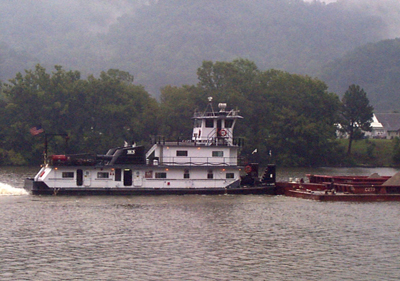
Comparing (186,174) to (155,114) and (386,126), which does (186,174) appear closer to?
(155,114)

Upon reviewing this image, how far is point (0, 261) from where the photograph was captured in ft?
81.3

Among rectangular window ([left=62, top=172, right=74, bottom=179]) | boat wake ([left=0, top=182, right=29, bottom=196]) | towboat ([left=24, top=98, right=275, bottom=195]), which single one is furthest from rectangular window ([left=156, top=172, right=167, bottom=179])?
boat wake ([left=0, top=182, right=29, bottom=196])

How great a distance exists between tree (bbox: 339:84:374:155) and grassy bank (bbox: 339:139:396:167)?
72.6 inches

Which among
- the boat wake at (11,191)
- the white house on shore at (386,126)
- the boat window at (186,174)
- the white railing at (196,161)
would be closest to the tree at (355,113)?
the white house on shore at (386,126)

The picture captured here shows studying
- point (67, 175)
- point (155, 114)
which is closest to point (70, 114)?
point (155, 114)

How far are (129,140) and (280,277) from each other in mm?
69876

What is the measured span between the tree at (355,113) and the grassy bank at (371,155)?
72.6 inches

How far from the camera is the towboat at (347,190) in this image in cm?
4503

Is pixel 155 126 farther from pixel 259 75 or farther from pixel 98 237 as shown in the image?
pixel 98 237

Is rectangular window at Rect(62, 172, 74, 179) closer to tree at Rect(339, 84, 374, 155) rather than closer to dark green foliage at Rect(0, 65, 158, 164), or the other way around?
dark green foliage at Rect(0, 65, 158, 164)

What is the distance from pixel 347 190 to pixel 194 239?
2036 centimetres

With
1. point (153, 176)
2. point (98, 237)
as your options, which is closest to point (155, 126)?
point (153, 176)

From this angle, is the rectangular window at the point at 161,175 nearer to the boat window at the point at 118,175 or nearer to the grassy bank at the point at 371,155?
the boat window at the point at 118,175

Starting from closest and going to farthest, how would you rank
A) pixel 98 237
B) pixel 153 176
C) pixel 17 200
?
pixel 98 237 < pixel 17 200 < pixel 153 176
